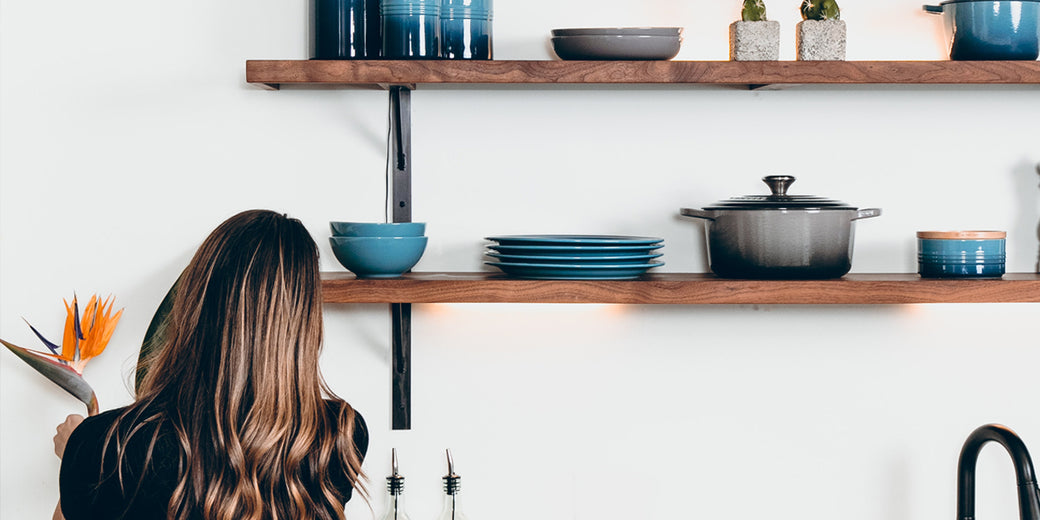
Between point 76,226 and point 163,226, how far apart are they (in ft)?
0.54

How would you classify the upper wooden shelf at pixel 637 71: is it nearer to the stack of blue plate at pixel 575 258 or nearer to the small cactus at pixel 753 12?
the small cactus at pixel 753 12

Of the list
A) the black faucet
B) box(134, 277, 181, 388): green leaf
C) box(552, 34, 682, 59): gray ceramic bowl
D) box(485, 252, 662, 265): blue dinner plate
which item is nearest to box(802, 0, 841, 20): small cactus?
box(552, 34, 682, 59): gray ceramic bowl

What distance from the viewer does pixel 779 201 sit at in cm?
157

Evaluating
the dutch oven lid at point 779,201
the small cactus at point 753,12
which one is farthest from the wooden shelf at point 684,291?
the small cactus at point 753,12

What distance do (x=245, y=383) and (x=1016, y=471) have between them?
1.22m

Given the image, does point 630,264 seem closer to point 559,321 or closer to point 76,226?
point 559,321

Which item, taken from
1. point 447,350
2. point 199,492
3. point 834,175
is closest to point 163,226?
point 447,350

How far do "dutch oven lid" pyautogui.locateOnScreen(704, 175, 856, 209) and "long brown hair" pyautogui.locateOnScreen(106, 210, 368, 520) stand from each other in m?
0.71

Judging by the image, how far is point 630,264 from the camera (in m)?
1.58

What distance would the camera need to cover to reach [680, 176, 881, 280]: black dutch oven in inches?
61.2

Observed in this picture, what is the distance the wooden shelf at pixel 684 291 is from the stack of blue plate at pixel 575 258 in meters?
0.03

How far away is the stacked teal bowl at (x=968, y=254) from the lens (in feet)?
5.22

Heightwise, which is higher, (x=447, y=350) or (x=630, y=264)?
(x=630, y=264)

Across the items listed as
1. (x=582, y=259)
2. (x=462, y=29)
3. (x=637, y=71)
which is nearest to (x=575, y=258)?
(x=582, y=259)
